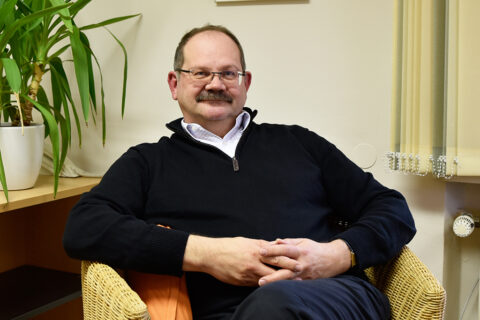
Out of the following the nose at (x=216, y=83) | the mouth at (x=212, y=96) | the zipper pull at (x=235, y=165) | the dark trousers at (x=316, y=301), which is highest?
the nose at (x=216, y=83)

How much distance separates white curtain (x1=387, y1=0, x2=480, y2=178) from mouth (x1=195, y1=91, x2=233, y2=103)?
22.8 inches

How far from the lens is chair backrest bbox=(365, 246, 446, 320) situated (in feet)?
4.22

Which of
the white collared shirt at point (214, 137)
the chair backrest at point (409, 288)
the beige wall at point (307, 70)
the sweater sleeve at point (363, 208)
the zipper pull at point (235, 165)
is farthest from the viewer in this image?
the beige wall at point (307, 70)

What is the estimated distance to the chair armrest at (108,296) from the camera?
1195mm

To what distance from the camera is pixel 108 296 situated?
1.28 m

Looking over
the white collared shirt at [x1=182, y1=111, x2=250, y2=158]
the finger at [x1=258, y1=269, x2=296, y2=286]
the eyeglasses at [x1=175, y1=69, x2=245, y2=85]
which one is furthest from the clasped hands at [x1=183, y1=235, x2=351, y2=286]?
the eyeglasses at [x1=175, y1=69, x2=245, y2=85]

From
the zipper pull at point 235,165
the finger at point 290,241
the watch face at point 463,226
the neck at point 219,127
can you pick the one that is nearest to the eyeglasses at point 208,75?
the neck at point 219,127

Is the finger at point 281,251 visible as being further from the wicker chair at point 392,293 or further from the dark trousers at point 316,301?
the wicker chair at point 392,293

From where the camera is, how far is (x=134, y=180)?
60.7 inches

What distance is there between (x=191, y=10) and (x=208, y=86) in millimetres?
688

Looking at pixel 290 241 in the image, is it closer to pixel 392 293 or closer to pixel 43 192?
pixel 392 293

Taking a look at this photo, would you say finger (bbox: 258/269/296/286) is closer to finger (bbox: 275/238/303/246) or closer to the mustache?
finger (bbox: 275/238/303/246)

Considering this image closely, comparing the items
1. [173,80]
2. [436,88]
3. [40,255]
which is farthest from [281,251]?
[40,255]

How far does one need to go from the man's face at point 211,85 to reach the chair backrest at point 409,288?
2.13 feet
